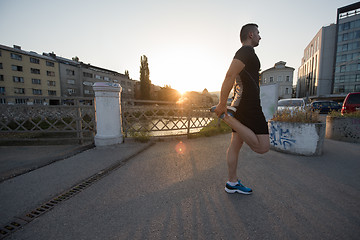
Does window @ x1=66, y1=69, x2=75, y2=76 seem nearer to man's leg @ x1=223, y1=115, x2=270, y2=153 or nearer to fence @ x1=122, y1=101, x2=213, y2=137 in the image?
fence @ x1=122, y1=101, x2=213, y2=137

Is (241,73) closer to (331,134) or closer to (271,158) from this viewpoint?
(271,158)

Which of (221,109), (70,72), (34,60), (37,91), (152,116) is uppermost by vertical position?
(34,60)

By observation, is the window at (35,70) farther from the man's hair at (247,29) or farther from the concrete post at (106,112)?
the man's hair at (247,29)

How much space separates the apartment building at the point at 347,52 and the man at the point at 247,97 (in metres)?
49.9

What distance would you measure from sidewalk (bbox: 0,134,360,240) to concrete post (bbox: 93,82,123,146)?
112 cm

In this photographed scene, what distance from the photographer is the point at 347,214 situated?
5.45 ft

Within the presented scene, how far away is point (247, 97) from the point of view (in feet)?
6.20

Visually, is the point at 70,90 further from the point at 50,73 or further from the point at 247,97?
the point at 247,97

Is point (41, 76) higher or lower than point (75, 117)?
higher

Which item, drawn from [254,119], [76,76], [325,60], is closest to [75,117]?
[254,119]

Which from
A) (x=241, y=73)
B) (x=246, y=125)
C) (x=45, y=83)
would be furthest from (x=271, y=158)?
(x=45, y=83)

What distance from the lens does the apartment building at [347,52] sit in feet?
110

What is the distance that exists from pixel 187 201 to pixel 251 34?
2255mm

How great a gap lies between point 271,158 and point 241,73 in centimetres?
254
